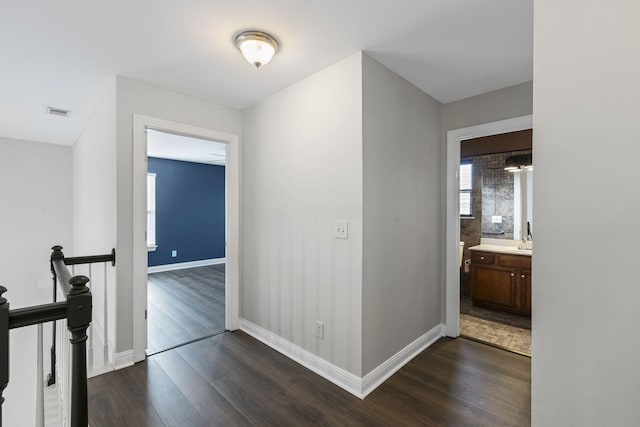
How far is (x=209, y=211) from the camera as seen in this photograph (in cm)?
698

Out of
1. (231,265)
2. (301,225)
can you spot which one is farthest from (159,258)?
(301,225)

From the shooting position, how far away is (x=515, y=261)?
11.5ft

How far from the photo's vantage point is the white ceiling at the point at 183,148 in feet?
15.0

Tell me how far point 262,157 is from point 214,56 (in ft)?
3.33

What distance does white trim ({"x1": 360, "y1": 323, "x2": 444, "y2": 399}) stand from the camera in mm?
2091

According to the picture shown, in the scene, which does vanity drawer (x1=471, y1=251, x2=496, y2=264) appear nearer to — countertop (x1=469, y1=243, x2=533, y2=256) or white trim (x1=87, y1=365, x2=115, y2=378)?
countertop (x1=469, y1=243, x2=533, y2=256)

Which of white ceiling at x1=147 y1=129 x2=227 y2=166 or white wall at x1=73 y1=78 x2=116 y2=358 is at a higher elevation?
white ceiling at x1=147 y1=129 x2=227 y2=166

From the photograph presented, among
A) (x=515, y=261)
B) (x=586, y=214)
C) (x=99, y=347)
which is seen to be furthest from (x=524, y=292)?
(x=99, y=347)

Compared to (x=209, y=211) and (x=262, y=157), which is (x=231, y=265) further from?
(x=209, y=211)

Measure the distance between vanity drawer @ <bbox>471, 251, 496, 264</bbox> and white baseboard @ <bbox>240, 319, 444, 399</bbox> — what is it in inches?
49.5

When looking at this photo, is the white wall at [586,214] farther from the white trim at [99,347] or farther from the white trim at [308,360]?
the white trim at [99,347]

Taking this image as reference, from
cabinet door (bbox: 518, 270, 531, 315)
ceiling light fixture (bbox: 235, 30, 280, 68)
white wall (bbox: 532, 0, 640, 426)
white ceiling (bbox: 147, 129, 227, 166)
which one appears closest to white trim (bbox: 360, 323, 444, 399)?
cabinet door (bbox: 518, 270, 531, 315)

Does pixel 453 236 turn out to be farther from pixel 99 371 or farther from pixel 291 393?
pixel 99 371

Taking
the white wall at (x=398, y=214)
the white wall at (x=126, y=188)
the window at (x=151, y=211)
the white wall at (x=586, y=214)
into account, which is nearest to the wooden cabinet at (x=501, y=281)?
the white wall at (x=398, y=214)
